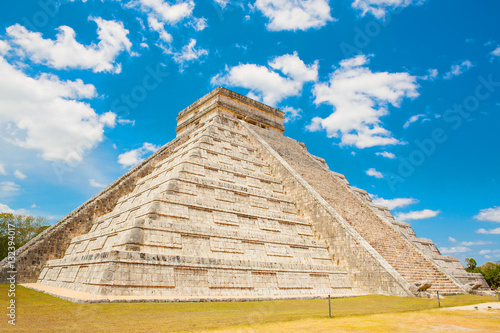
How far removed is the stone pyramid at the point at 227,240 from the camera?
8.92 meters

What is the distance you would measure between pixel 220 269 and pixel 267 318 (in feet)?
11.2

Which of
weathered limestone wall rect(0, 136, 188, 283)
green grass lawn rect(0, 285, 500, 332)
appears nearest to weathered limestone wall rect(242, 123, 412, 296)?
green grass lawn rect(0, 285, 500, 332)

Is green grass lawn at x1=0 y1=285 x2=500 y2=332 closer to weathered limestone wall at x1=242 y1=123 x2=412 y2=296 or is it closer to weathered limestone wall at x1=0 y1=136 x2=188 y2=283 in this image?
weathered limestone wall at x1=242 y1=123 x2=412 y2=296

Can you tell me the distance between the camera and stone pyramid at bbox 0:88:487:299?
8.92 meters

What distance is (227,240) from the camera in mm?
10734

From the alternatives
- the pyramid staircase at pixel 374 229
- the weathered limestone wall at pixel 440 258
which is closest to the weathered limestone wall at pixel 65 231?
the pyramid staircase at pixel 374 229

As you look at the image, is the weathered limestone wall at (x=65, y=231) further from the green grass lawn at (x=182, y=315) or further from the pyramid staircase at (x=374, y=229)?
the pyramid staircase at (x=374, y=229)

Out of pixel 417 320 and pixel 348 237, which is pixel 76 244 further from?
pixel 417 320

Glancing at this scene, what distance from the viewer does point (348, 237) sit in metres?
12.8

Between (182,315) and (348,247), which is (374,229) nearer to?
(348,247)

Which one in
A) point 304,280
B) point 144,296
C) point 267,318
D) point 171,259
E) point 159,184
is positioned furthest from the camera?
point 159,184

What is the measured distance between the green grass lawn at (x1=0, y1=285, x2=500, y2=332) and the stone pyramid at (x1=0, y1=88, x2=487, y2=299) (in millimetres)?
1086

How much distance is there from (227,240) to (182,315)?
437cm

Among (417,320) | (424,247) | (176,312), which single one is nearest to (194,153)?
(176,312)
